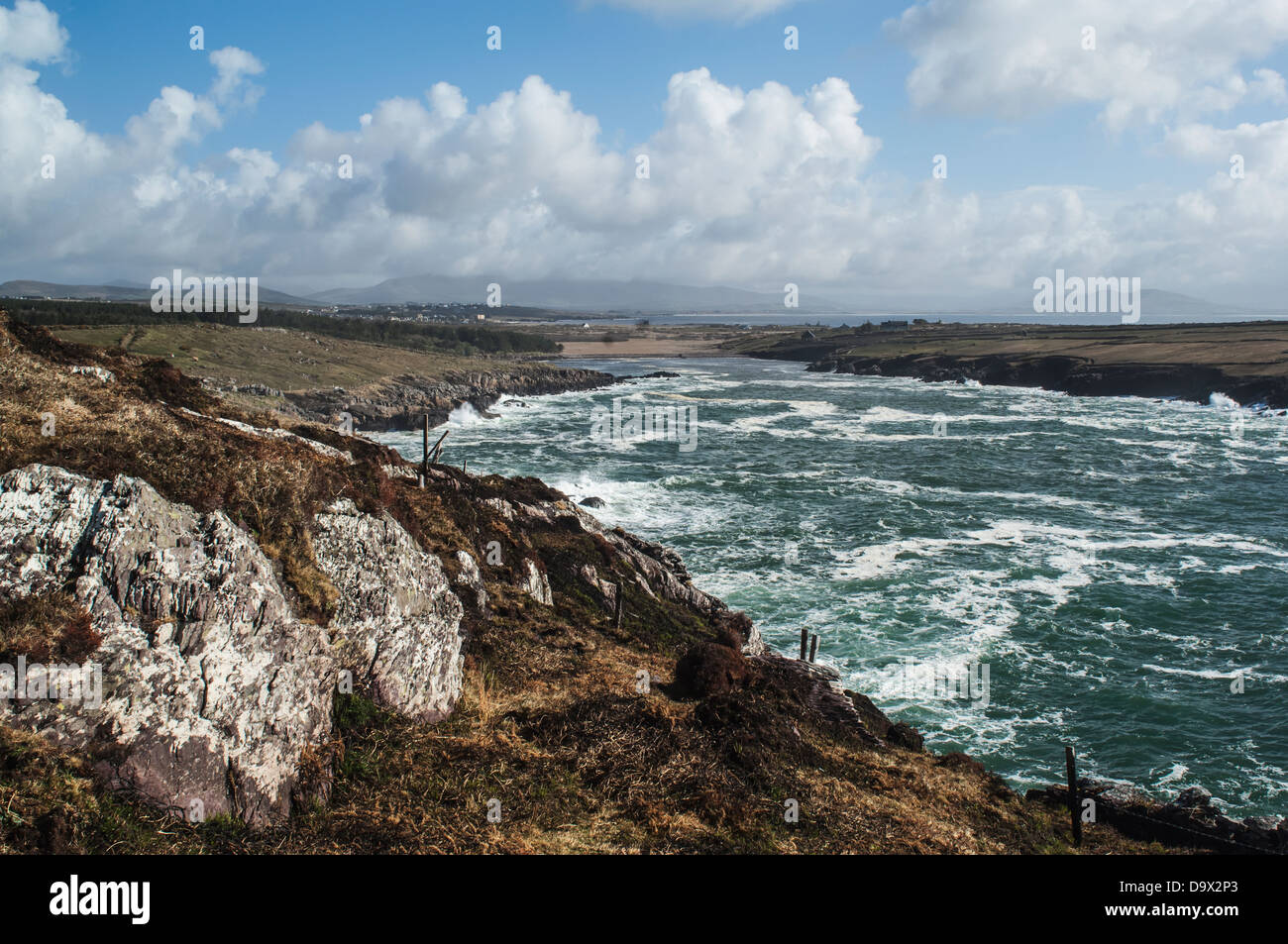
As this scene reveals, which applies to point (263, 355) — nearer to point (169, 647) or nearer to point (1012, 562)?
point (1012, 562)

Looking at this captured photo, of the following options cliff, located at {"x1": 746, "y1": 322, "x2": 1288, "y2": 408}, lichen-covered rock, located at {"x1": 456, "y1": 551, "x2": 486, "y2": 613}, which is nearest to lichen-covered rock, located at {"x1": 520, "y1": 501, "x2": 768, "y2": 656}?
lichen-covered rock, located at {"x1": 456, "y1": 551, "x2": 486, "y2": 613}

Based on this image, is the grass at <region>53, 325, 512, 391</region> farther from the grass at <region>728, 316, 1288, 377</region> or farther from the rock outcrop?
the grass at <region>728, 316, 1288, 377</region>

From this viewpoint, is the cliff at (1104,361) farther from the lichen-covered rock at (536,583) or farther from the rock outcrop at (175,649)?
the rock outcrop at (175,649)

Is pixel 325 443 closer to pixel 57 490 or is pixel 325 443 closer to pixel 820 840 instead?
pixel 57 490

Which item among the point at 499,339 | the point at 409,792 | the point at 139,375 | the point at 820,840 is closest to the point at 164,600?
the point at 409,792

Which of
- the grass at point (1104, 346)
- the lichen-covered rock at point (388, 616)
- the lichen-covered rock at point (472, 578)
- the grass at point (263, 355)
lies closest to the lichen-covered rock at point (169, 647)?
the lichen-covered rock at point (388, 616)

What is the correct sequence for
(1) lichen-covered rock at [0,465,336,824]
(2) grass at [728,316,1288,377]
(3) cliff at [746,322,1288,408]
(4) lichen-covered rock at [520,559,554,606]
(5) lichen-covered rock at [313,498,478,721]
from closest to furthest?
(1) lichen-covered rock at [0,465,336,824], (5) lichen-covered rock at [313,498,478,721], (4) lichen-covered rock at [520,559,554,606], (3) cliff at [746,322,1288,408], (2) grass at [728,316,1288,377]
